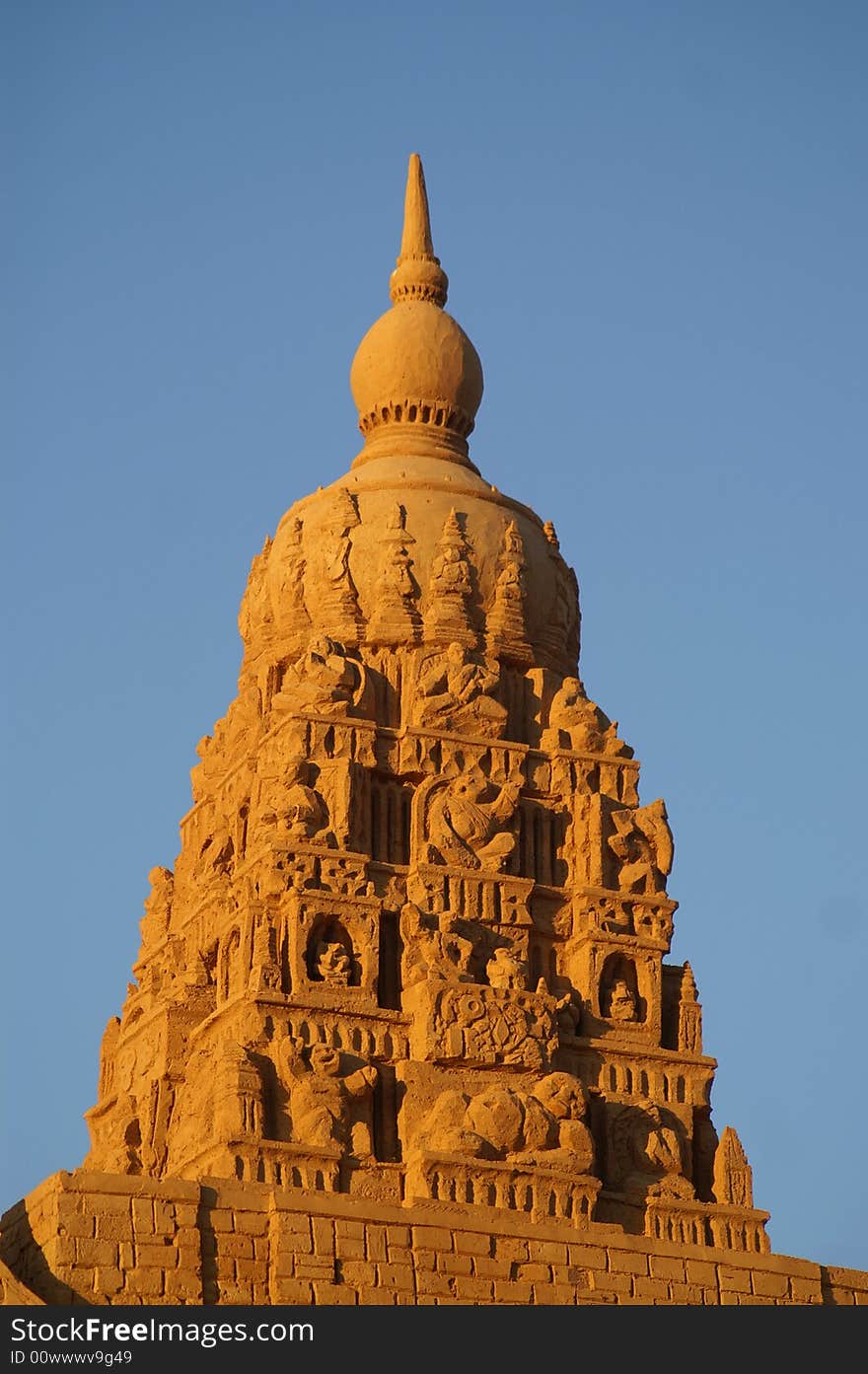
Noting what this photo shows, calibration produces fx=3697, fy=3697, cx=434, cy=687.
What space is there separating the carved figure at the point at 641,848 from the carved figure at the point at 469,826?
1572 mm

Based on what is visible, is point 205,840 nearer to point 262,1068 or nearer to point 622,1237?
point 262,1068

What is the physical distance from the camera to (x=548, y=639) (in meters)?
48.8

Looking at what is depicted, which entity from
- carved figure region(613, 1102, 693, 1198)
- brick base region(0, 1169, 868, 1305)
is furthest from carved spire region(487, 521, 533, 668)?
brick base region(0, 1169, 868, 1305)

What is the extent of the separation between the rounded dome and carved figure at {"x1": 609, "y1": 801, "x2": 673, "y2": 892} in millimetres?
6745

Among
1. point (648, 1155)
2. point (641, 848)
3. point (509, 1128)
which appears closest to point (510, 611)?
point (641, 848)

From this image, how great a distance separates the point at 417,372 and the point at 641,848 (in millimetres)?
7686

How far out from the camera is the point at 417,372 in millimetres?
50094

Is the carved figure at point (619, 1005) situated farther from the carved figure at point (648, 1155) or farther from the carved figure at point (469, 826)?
the carved figure at point (469, 826)

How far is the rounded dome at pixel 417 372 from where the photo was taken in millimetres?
50062

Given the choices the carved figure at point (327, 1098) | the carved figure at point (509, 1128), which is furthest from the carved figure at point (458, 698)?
the carved figure at point (509, 1128)

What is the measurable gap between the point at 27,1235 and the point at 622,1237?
6.46 m

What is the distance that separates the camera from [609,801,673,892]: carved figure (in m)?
46.4

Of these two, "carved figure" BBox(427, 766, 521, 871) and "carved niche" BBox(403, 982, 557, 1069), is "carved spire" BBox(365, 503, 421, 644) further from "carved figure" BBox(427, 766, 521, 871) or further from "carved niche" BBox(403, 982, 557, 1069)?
"carved niche" BBox(403, 982, 557, 1069)
